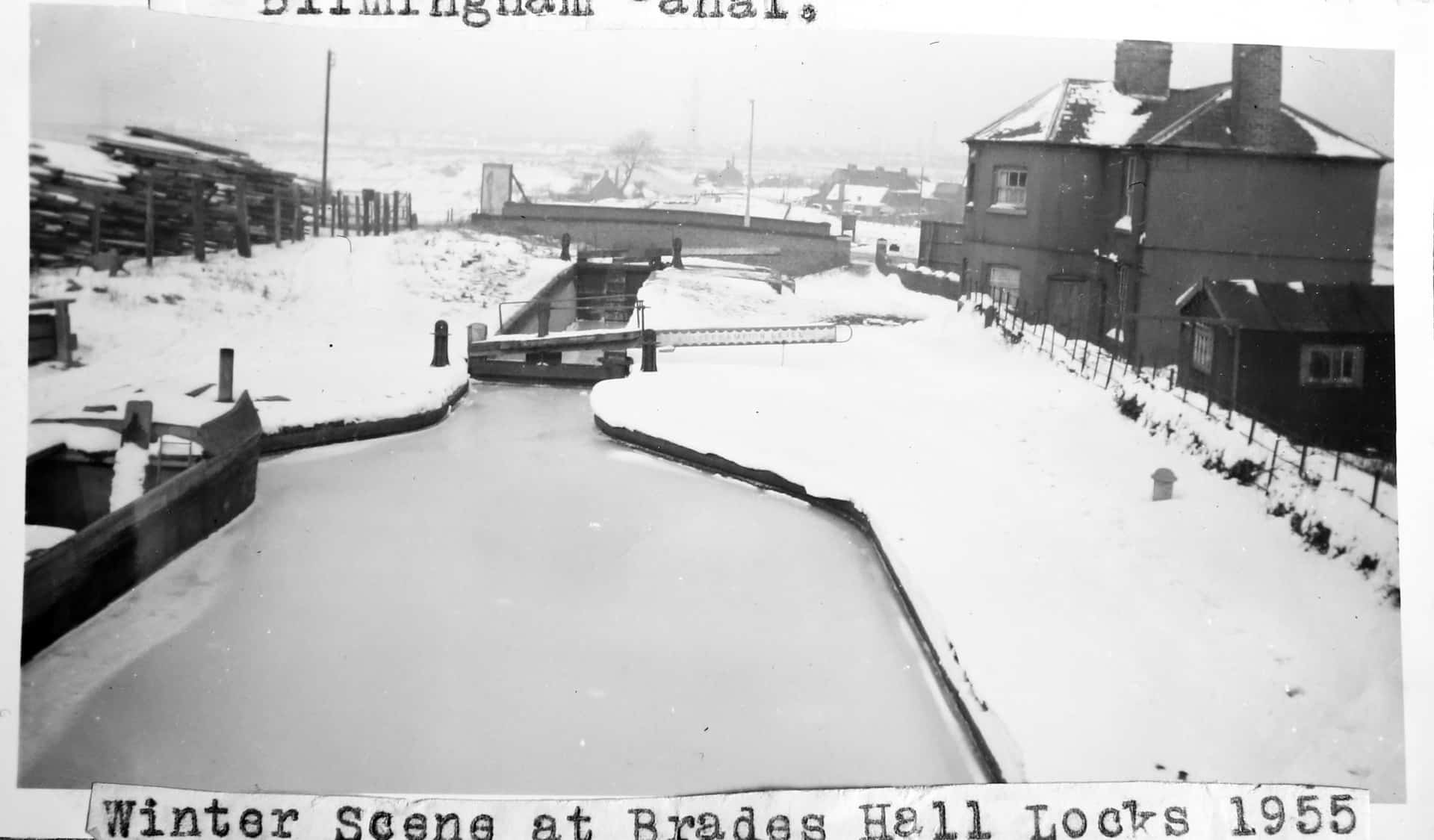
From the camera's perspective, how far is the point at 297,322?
128 inches

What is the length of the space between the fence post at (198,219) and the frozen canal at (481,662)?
63 centimetres

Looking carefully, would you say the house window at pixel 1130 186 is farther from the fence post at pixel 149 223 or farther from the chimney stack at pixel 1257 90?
the fence post at pixel 149 223

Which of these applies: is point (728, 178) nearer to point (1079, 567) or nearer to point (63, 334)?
point (1079, 567)

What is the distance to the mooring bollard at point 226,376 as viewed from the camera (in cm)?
312

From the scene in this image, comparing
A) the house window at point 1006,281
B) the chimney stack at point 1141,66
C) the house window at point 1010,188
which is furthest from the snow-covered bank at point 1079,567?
the chimney stack at point 1141,66

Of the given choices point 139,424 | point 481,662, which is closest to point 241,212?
point 139,424

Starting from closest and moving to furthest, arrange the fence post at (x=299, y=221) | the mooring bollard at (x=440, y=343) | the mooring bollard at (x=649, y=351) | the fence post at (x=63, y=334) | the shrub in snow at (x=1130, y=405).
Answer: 1. the fence post at (x=63, y=334)
2. the shrub in snow at (x=1130, y=405)
3. the fence post at (x=299, y=221)
4. the mooring bollard at (x=440, y=343)
5. the mooring bollard at (x=649, y=351)

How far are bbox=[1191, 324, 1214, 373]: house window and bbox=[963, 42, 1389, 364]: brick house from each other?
0.17 feet

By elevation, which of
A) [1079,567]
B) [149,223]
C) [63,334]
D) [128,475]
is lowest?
[1079,567]

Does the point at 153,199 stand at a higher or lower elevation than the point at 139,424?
higher

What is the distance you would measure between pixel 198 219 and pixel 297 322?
39cm

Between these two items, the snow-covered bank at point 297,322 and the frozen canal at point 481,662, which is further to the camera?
the snow-covered bank at point 297,322

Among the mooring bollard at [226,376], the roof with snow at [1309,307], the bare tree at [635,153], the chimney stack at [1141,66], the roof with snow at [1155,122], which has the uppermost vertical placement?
the chimney stack at [1141,66]

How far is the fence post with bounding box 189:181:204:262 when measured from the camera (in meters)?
3.18
